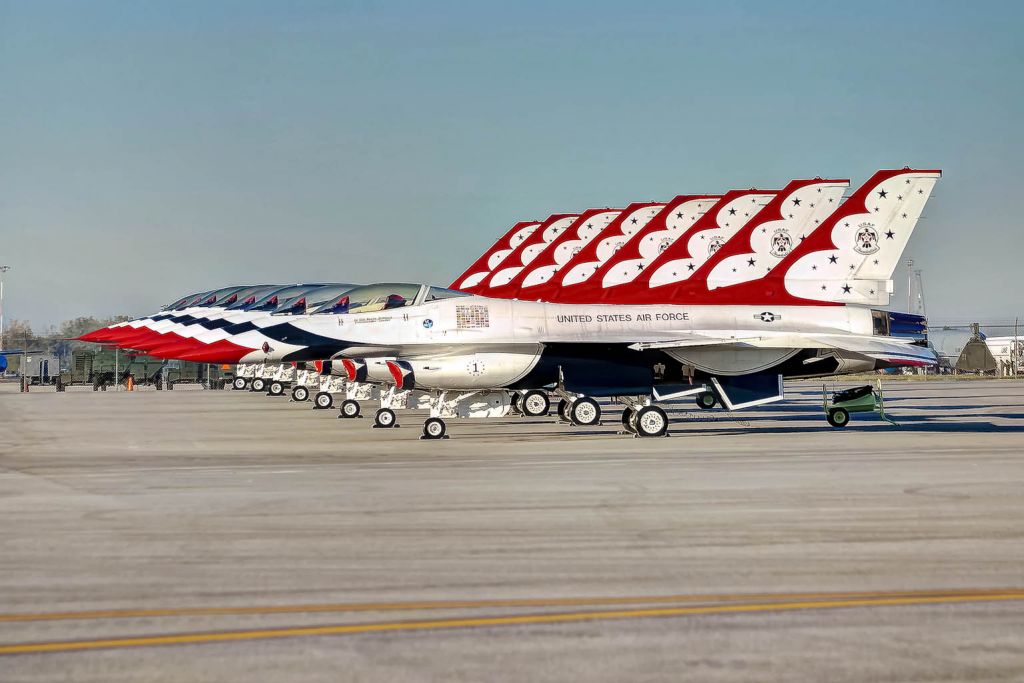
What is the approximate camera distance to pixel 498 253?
138ft

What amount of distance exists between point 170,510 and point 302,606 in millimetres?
5038

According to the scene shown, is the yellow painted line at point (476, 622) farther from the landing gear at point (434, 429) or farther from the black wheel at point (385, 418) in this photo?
the black wheel at point (385, 418)

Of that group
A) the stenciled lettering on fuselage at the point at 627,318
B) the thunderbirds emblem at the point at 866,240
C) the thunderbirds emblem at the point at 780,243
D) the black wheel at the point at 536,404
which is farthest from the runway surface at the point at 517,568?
the black wheel at the point at 536,404

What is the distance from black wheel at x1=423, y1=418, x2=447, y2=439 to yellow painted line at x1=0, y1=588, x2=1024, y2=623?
51.2ft

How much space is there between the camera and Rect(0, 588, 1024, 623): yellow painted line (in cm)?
652

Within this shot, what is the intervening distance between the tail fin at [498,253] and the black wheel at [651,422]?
19.6 m

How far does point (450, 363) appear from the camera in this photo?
22.1 m

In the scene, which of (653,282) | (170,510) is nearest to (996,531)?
(170,510)

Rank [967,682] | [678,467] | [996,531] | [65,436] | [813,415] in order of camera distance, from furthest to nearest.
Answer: [813,415] → [65,436] → [678,467] → [996,531] → [967,682]

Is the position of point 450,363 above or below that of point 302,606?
above

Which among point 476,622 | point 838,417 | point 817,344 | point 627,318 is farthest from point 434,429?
point 476,622

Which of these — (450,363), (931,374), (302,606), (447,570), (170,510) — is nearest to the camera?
(302,606)

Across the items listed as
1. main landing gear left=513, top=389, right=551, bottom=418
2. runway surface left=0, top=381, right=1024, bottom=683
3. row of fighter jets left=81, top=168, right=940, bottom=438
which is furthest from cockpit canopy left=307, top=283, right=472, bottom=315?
main landing gear left=513, top=389, right=551, bottom=418

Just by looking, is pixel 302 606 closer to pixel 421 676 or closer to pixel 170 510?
pixel 421 676
